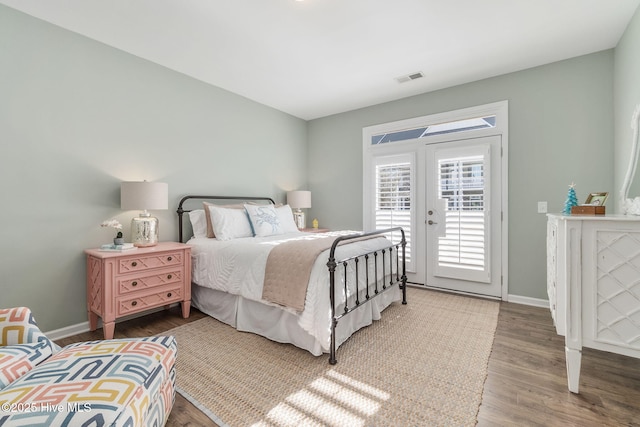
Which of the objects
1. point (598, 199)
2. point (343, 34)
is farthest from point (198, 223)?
point (598, 199)

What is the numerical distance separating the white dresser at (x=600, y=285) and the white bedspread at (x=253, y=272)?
145 centimetres

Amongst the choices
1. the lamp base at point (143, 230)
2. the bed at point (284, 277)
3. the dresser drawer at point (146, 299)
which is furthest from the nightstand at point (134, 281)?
the bed at point (284, 277)

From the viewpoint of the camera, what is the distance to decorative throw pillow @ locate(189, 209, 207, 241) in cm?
340

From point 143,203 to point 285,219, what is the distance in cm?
170

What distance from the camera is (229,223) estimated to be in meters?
3.30

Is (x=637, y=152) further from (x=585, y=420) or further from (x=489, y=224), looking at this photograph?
(x=585, y=420)

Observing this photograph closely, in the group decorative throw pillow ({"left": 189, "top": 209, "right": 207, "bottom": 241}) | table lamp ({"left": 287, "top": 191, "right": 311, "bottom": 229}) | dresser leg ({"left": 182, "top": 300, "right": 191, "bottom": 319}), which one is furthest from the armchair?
table lamp ({"left": 287, "top": 191, "right": 311, "bottom": 229})

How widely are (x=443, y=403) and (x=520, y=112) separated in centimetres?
327

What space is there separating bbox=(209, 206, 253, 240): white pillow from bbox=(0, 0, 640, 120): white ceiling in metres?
1.65

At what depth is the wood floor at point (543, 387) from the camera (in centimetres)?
157

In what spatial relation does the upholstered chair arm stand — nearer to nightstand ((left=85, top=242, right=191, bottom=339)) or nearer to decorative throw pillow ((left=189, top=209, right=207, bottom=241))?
nightstand ((left=85, top=242, right=191, bottom=339))

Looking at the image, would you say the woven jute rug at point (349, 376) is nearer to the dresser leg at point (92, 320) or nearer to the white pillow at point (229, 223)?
the dresser leg at point (92, 320)

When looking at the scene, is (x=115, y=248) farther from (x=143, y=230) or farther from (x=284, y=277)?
(x=284, y=277)

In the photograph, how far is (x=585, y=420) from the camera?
5.06 feet
